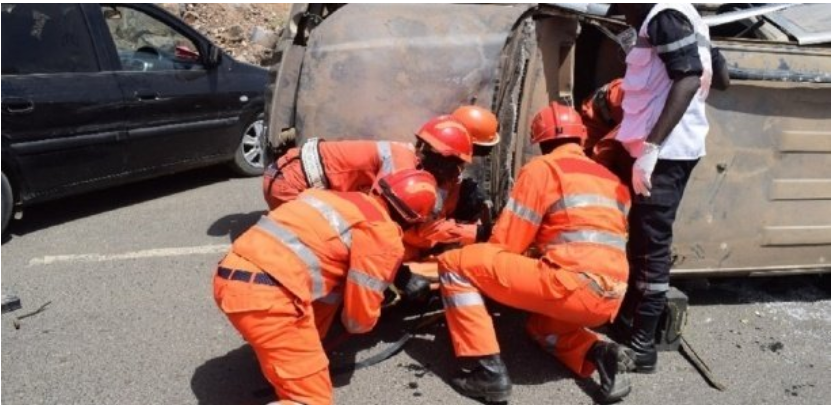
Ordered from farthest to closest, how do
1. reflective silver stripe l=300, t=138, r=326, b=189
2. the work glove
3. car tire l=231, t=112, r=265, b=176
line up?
car tire l=231, t=112, r=265, b=176 → reflective silver stripe l=300, t=138, r=326, b=189 → the work glove

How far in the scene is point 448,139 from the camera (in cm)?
326

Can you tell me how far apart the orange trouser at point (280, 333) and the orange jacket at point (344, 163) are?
1.09 meters

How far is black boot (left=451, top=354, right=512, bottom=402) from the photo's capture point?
10.1 feet

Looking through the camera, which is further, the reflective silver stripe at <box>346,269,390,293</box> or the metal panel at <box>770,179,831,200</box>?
the metal panel at <box>770,179,831,200</box>


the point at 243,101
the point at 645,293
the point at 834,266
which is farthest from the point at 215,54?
the point at 834,266

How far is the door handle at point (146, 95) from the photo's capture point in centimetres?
533

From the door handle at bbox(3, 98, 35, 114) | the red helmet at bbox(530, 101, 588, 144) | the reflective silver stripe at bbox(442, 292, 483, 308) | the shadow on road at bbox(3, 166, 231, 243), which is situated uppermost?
the red helmet at bbox(530, 101, 588, 144)

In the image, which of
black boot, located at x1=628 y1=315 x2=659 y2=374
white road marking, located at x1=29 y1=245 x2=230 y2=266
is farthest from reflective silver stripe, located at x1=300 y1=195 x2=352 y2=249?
white road marking, located at x1=29 y1=245 x2=230 y2=266

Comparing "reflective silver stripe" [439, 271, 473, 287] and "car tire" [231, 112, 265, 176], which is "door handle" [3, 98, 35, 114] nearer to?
"car tire" [231, 112, 265, 176]

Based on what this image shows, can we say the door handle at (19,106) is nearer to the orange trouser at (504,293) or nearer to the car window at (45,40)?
the car window at (45,40)

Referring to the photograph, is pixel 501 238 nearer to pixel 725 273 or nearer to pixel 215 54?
pixel 725 273

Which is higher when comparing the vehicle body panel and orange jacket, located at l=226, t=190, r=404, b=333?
orange jacket, located at l=226, t=190, r=404, b=333

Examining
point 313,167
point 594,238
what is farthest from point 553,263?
point 313,167

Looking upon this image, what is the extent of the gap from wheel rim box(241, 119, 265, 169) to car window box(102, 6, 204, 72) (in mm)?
695
